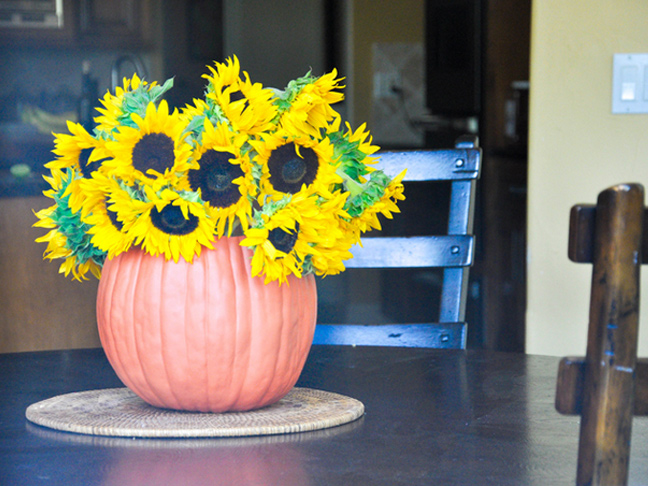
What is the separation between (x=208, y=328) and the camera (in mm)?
704

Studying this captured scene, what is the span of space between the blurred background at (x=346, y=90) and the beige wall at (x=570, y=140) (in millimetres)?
564

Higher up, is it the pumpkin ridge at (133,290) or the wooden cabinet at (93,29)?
the wooden cabinet at (93,29)

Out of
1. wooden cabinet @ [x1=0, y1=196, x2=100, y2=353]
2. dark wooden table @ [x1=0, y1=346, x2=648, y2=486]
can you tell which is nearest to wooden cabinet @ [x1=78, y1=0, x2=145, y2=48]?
wooden cabinet @ [x1=0, y1=196, x2=100, y2=353]

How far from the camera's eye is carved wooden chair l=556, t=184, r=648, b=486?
0.44 m

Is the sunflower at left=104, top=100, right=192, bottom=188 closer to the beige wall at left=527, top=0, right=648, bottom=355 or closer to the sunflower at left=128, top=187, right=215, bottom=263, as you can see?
the sunflower at left=128, top=187, right=215, bottom=263

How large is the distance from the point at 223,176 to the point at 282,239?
0.07 m

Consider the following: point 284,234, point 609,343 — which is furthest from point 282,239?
point 609,343

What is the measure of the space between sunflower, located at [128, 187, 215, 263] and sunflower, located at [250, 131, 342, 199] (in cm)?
6

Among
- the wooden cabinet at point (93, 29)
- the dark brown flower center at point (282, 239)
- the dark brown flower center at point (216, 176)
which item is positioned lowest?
the dark brown flower center at point (282, 239)

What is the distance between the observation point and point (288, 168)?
0.70 m

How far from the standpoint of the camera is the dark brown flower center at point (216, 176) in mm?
681

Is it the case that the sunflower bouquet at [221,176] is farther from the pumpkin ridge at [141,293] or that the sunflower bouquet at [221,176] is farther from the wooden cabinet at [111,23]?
the wooden cabinet at [111,23]

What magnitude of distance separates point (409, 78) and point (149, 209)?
2.90 meters

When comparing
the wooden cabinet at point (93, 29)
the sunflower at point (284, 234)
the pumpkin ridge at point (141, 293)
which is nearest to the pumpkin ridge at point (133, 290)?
the pumpkin ridge at point (141, 293)
